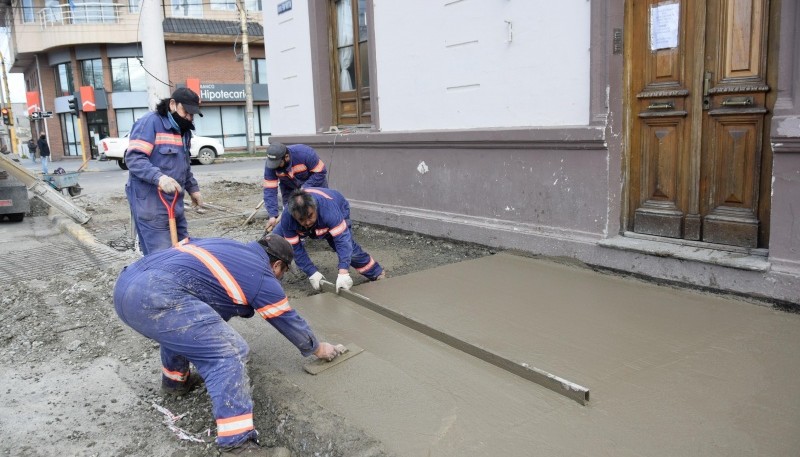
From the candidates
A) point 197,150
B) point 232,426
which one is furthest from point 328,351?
point 197,150

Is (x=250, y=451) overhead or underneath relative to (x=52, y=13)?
underneath

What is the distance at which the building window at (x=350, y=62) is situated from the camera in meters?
7.97

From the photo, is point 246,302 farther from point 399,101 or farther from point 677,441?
point 399,101

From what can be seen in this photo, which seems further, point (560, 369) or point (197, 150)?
point (197, 150)

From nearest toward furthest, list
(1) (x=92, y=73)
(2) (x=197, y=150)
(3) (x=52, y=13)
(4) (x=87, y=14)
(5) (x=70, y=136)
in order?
1. (2) (x=197, y=150)
2. (4) (x=87, y=14)
3. (1) (x=92, y=73)
4. (3) (x=52, y=13)
5. (5) (x=70, y=136)

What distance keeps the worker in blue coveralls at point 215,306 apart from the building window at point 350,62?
5.28m

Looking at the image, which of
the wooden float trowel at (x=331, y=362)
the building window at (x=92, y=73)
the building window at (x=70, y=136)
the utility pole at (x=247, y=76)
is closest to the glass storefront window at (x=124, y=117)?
the building window at (x=92, y=73)

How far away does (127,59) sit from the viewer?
30891mm

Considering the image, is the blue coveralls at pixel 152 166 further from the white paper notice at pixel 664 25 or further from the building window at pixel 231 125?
the building window at pixel 231 125

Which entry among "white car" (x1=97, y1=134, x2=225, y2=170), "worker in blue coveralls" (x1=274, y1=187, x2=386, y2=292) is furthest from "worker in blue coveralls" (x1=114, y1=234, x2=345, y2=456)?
"white car" (x1=97, y1=134, x2=225, y2=170)

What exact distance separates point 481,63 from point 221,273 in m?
3.95

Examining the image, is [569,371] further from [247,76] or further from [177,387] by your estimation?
[247,76]

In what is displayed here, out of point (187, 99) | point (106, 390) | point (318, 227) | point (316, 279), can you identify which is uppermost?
point (187, 99)

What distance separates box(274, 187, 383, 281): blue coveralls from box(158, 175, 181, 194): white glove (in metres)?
0.85
